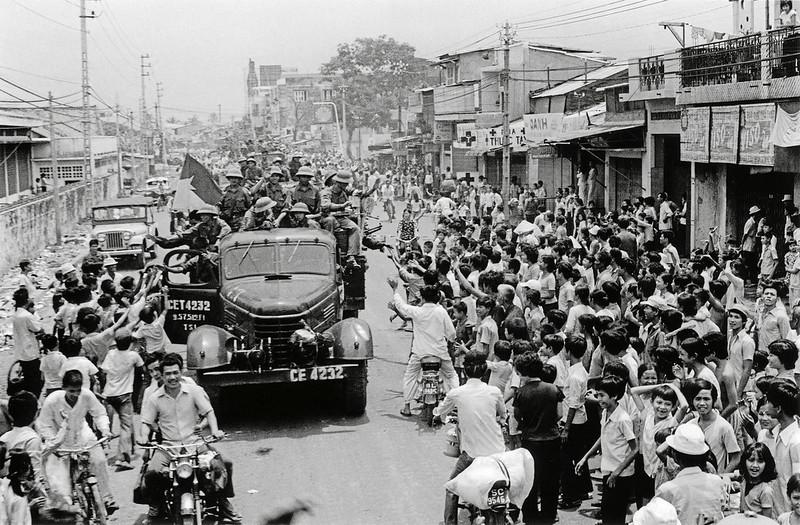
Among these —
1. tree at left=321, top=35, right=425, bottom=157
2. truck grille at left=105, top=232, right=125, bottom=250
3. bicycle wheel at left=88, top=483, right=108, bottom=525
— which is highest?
tree at left=321, top=35, right=425, bottom=157

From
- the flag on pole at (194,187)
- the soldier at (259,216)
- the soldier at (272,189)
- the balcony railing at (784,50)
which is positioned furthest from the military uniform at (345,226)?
the balcony railing at (784,50)

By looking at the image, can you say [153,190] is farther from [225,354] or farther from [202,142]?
[202,142]

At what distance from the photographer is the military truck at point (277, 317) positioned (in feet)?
38.1

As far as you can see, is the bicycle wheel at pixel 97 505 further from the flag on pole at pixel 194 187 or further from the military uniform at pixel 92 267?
the flag on pole at pixel 194 187

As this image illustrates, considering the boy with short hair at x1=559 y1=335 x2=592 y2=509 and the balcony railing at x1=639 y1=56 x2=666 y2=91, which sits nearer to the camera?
the boy with short hair at x1=559 y1=335 x2=592 y2=509

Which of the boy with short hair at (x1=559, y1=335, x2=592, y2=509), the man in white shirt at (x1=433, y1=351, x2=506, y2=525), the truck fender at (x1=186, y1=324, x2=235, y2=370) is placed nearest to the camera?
the man in white shirt at (x1=433, y1=351, x2=506, y2=525)

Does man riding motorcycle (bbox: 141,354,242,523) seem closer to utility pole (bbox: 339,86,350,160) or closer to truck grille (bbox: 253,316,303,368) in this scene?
truck grille (bbox: 253,316,303,368)

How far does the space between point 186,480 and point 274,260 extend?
18.5ft

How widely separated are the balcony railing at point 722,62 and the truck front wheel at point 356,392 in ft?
39.0

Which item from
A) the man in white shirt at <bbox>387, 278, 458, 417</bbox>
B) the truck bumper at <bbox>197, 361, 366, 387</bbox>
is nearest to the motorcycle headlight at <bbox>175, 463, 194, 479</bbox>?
the truck bumper at <bbox>197, 361, 366, 387</bbox>

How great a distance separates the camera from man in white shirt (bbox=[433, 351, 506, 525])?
7785mm

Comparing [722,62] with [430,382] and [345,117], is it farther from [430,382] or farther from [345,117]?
[345,117]

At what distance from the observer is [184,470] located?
773 cm

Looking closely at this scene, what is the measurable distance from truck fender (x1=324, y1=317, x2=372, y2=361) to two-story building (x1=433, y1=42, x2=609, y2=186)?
28105 mm
